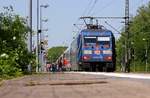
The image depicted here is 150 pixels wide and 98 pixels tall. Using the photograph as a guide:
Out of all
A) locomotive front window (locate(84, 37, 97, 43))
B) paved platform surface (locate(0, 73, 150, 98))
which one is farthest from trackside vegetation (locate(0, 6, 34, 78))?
paved platform surface (locate(0, 73, 150, 98))

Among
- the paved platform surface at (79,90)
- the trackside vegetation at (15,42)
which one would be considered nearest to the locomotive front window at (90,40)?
the trackside vegetation at (15,42)

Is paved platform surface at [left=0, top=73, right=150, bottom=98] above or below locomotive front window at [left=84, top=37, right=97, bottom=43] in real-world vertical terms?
below

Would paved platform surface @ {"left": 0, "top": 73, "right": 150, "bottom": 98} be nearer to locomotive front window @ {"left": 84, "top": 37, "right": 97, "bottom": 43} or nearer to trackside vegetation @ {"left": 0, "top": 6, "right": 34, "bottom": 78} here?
trackside vegetation @ {"left": 0, "top": 6, "right": 34, "bottom": 78}

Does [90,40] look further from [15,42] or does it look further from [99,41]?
[15,42]

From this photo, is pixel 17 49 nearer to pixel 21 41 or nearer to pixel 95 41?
pixel 21 41

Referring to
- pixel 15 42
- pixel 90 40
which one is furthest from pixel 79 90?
pixel 90 40

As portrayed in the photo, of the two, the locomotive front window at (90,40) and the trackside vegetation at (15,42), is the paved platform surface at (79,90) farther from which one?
the locomotive front window at (90,40)

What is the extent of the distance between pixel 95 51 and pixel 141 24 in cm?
8376

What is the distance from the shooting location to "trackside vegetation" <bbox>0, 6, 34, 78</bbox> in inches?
1388

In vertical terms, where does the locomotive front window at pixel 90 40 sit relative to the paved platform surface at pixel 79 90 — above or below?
above

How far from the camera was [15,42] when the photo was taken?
39.0 meters

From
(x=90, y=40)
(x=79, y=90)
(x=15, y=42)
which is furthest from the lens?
(x=90, y=40)

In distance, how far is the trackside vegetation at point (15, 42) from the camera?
35250mm

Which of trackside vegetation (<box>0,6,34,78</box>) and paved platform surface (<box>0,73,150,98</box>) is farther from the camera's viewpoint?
trackside vegetation (<box>0,6,34,78</box>)
